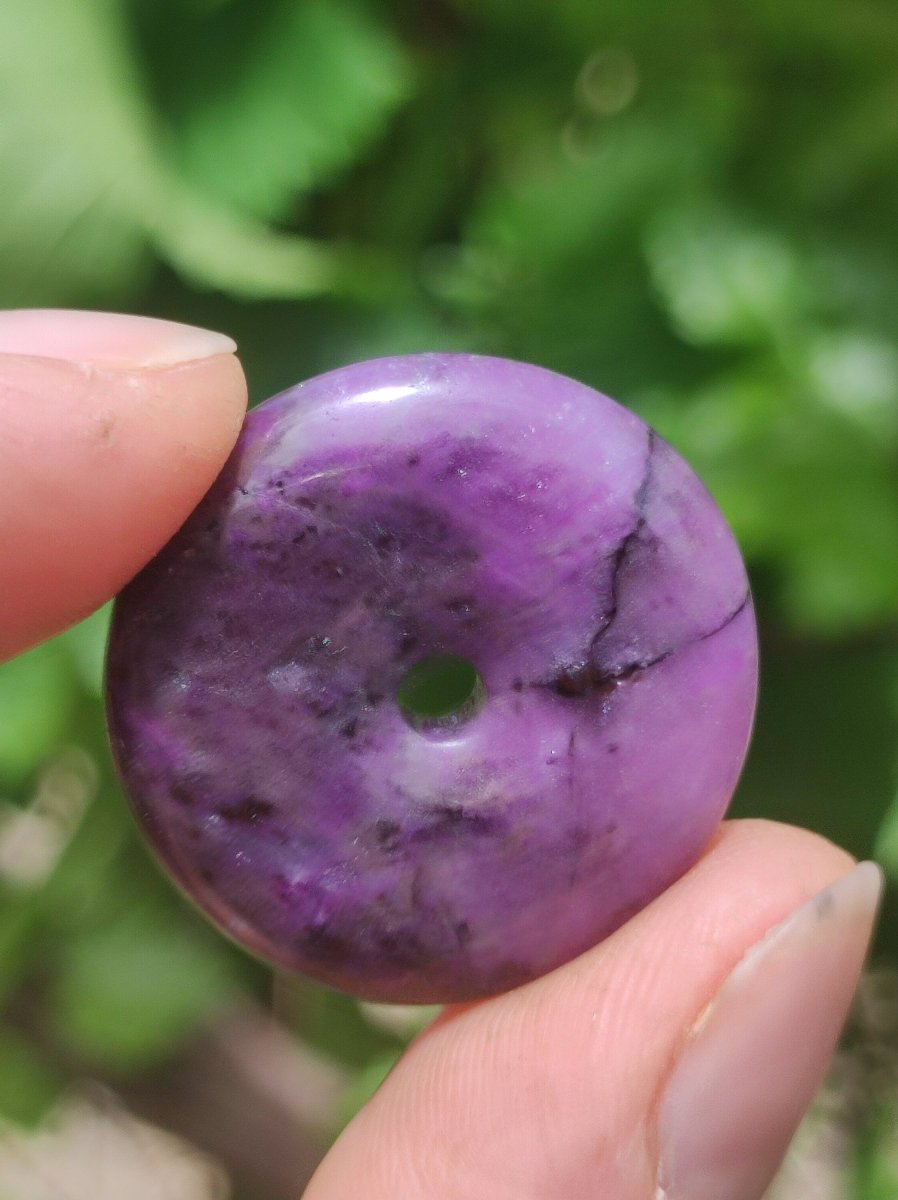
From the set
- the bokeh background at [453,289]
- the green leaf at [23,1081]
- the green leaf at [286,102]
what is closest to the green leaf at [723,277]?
the bokeh background at [453,289]

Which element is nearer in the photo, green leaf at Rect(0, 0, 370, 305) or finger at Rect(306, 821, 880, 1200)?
finger at Rect(306, 821, 880, 1200)

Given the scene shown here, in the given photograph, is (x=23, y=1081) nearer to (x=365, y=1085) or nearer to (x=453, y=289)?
(x=365, y=1085)

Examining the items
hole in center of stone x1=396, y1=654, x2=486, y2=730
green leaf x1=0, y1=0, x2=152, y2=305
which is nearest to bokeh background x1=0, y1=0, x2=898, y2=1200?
green leaf x1=0, y1=0, x2=152, y2=305

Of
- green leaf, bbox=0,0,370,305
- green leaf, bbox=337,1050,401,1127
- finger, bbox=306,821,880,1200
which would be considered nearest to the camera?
finger, bbox=306,821,880,1200

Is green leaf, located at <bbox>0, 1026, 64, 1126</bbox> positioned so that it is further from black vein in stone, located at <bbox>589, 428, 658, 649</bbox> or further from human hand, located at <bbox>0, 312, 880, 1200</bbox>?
black vein in stone, located at <bbox>589, 428, 658, 649</bbox>

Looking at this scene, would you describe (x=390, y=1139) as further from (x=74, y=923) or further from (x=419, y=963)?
(x=74, y=923)

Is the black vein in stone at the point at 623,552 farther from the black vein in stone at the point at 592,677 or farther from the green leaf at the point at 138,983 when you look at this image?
the green leaf at the point at 138,983

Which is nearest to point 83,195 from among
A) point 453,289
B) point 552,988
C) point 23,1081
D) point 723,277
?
point 453,289
